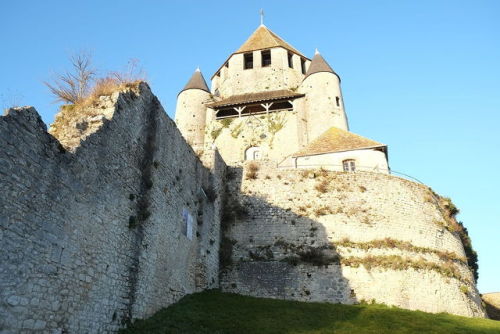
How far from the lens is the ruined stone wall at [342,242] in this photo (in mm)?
16266

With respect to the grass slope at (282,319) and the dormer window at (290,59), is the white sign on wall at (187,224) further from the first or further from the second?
the dormer window at (290,59)

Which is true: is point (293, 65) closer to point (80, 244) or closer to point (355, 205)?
point (355, 205)

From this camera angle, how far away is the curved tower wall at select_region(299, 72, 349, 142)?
2970 centimetres

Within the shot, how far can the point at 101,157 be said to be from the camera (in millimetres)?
9289

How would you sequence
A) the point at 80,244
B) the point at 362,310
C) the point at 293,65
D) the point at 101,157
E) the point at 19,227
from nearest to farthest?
the point at 19,227 → the point at 80,244 → the point at 101,157 → the point at 362,310 → the point at 293,65

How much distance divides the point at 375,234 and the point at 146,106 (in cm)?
1106

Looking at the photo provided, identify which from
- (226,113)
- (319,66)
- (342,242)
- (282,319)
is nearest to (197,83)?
(226,113)

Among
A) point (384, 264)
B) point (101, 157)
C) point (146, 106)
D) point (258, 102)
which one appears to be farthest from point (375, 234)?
point (258, 102)

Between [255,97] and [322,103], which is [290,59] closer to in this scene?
[255,97]

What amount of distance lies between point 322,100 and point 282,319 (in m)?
21.0

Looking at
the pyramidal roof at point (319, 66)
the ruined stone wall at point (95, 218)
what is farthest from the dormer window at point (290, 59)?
the ruined stone wall at point (95, 218)

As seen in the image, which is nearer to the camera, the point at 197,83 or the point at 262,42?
the point at 197,83

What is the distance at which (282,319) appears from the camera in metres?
12.3

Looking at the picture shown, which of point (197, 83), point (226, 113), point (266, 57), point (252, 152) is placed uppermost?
point (266, 57)
